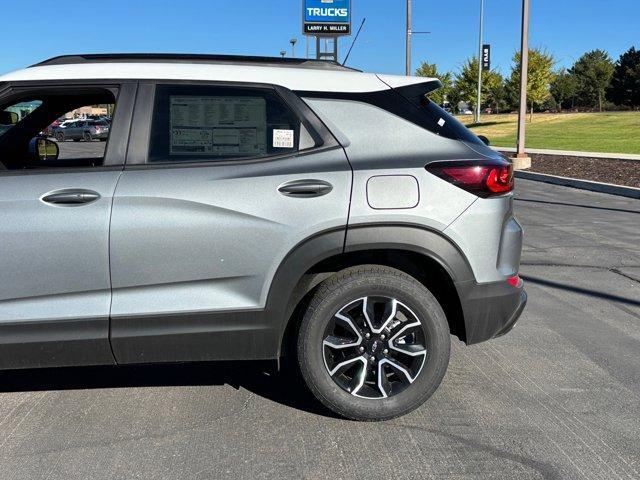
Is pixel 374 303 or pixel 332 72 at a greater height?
pixel 332 72

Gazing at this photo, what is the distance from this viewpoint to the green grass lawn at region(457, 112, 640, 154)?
87.9 feet

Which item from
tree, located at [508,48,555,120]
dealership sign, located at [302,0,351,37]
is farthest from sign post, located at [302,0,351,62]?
tree, located at [508,48,555,120]

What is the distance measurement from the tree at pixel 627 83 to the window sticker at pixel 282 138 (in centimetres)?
7413

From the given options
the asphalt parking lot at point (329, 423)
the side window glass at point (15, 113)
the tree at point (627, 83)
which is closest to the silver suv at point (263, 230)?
the side window glass at point (15, 113)

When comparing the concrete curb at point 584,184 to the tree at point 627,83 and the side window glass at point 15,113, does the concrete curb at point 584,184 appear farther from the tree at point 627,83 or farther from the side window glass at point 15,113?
the tree at point 627,83

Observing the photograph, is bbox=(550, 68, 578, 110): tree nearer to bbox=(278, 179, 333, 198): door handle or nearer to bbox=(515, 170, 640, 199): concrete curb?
bbox=(515, 170, 640, 199): concrete curb

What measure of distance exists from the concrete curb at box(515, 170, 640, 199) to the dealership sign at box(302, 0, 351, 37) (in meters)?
10.1

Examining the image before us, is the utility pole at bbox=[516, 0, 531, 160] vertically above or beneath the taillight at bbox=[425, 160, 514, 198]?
above

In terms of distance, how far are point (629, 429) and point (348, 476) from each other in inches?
62.2

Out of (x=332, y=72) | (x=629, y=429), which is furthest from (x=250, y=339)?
(x=629, y=429)

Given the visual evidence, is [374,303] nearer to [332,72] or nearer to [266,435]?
[266,435]

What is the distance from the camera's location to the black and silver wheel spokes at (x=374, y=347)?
334 cm

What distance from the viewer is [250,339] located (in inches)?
128

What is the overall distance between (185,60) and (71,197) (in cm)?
96
